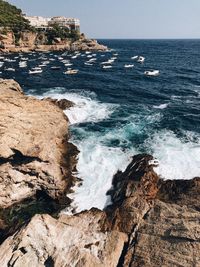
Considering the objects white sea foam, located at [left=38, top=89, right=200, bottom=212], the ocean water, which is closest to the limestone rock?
white sea foam, located at [left=38, top=89, right=200, bottom=212]

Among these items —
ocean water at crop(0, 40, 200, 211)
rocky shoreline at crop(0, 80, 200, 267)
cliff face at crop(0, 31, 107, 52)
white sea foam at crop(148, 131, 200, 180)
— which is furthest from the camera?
cliff face at crop(0, 31, 107, 52)

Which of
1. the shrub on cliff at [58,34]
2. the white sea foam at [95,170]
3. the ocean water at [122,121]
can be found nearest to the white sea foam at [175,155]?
the ocean water at [122,121]

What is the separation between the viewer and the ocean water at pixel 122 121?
101 feet

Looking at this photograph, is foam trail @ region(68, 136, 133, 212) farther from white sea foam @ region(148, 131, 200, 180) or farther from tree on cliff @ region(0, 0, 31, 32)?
tree on cliff @ region(0, 0, 31, 32)

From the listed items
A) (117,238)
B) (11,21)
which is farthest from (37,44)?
(117,238)

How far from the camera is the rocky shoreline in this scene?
17703mm

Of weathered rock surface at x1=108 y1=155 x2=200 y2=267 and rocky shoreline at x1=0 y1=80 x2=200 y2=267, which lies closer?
weathered rock surface at x1=108 y1=155 x2=200 y2=267

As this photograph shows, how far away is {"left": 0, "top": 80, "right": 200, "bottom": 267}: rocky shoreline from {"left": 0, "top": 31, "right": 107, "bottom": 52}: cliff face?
121698mm

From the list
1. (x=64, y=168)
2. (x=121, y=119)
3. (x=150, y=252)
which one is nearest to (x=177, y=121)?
(x=121, y=119)

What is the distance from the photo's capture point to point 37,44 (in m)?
160

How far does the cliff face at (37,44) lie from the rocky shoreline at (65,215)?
399 ft

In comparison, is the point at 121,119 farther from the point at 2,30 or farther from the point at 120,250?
the point at 2,30

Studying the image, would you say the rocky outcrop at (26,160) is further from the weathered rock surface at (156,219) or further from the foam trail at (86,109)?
the foam trail at (86,109)

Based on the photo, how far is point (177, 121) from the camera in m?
45.1
